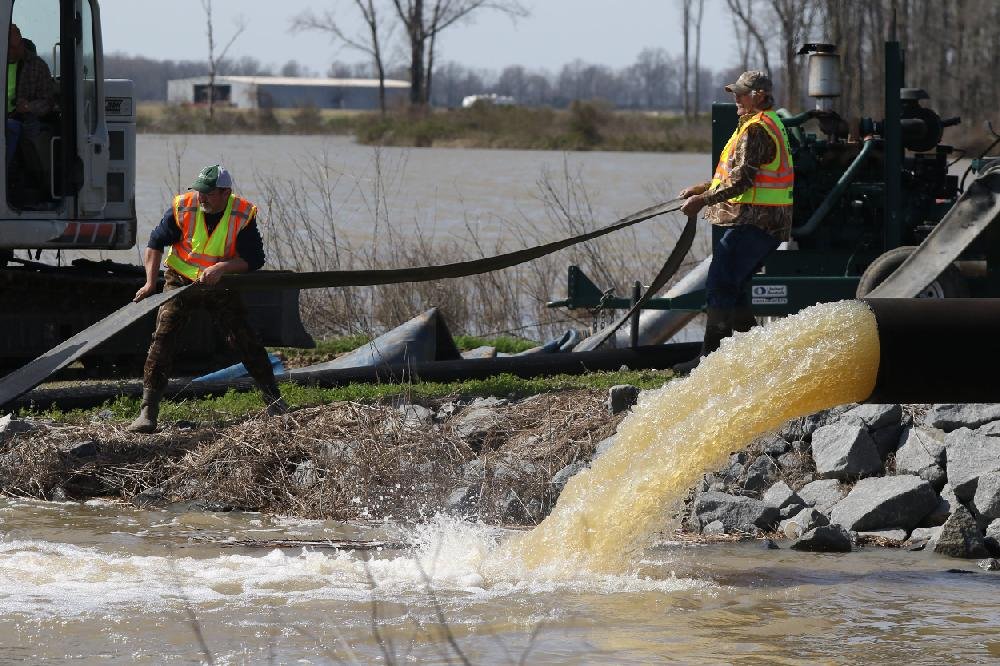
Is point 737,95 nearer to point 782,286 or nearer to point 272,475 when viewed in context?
point 782,286

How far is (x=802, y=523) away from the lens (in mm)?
8562

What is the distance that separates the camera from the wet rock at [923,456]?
8797 mm

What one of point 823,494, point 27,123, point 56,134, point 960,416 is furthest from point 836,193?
point 27,123

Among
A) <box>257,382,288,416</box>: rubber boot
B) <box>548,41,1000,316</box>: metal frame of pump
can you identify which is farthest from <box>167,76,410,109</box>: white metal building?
<box>257,382,288,416</box>: rubber boot

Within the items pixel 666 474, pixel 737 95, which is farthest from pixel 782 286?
pixel 666 474

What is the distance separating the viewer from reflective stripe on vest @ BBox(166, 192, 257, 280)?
33.3 ft

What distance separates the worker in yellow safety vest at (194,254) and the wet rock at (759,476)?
293 cm

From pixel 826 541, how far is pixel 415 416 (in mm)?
2855

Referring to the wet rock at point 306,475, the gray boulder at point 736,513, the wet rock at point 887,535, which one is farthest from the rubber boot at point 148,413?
the wet rock at point 887,535

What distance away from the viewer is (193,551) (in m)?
8.01

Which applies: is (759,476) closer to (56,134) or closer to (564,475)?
(564,475)

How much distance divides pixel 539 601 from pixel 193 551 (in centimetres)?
191

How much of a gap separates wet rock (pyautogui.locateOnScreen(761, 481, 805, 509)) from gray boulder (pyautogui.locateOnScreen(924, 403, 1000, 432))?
39.0 inches

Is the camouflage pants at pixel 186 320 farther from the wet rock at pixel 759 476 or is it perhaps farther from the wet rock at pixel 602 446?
the wet rock at pixel 759 476
